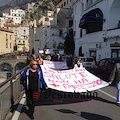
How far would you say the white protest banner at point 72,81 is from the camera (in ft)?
22.4

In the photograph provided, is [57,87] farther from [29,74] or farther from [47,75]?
[29,74]

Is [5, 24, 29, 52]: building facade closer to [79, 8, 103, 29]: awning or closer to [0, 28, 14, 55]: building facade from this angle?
[0, 28, 14, 55]: building facade

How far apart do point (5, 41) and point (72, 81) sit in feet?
213

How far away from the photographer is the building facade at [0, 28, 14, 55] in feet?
215

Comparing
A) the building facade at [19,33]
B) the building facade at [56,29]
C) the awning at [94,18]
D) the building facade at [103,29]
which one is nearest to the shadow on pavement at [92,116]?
the building facade at [103,29]

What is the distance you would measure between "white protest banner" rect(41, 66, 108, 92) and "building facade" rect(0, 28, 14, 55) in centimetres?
6123

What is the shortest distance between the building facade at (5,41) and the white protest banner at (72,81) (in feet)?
201

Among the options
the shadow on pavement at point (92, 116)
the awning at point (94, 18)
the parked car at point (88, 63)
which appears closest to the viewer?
the shadow on pavement at point (92, 116)

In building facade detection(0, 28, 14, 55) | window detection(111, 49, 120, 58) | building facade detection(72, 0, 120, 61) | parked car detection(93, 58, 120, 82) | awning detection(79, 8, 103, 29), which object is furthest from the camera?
building facade detection(0, 28, 14, 55)

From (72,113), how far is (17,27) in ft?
374

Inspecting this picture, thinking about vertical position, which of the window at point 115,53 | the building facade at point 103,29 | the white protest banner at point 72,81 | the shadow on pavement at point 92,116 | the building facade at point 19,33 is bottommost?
the shadow on pavement at point 92,116

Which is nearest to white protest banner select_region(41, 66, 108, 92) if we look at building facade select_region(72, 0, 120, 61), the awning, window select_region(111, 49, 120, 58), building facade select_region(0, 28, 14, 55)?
window select_region(111, 49, 120, 58)

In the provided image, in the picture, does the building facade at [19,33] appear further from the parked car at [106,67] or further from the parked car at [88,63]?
the parked car at [106,67]

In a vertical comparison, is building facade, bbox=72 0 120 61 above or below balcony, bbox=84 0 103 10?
A: below
